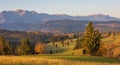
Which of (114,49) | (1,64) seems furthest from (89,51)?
(114,49)

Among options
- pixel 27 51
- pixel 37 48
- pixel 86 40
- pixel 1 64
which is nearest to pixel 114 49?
pixel 37 48

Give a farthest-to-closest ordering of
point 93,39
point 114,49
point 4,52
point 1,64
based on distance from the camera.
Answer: point 114,49 → point 4,52 → point 93,39 → point 1,64

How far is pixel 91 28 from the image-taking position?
9600 cm

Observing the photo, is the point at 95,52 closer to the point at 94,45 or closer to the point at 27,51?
the point at 94,45

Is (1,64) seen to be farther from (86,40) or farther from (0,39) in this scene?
(0,39)

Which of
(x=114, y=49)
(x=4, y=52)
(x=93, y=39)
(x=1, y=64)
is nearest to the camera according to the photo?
(x=1, y=64)

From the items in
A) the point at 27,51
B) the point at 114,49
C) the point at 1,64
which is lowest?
the point at 114,49

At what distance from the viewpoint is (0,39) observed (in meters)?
119

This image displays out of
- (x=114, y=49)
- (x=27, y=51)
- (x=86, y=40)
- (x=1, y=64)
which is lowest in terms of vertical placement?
(x=114, y=49)

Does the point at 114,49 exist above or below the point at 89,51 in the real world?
below

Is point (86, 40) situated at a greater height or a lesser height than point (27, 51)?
greater

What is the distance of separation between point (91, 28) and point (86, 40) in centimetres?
409

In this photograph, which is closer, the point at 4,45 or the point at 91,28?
the point at 91,28

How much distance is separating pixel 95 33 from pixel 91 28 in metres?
2.41
